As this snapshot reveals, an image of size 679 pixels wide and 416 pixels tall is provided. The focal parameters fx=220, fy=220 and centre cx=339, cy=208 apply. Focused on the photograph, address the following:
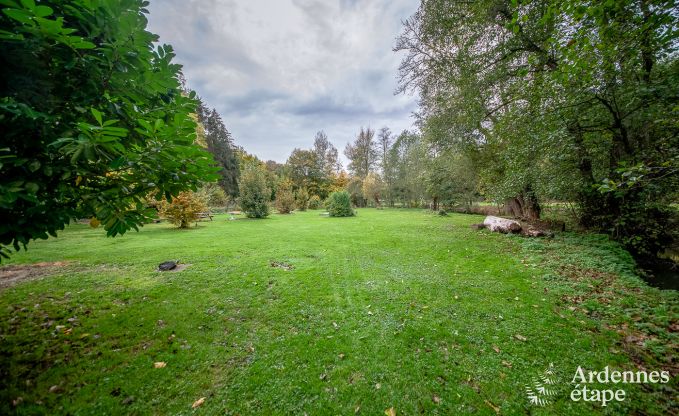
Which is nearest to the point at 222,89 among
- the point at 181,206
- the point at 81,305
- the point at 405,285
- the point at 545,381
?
the point at 181,206

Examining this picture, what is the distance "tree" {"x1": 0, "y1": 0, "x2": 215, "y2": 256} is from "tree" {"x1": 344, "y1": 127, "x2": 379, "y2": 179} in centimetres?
3596

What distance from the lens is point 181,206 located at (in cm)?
1301

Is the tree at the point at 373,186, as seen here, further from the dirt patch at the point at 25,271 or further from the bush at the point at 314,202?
the dirt patch at the point at 25,271

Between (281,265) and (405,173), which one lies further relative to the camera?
(405,173)

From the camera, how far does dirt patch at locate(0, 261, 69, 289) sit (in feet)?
16.2

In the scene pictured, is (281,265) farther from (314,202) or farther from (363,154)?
(363,154)

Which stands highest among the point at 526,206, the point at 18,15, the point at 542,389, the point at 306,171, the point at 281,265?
the point at 306,171

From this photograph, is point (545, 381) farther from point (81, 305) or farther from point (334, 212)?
point (334, 212)

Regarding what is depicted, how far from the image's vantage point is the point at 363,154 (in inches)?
1516

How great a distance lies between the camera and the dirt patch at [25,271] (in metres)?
4.95

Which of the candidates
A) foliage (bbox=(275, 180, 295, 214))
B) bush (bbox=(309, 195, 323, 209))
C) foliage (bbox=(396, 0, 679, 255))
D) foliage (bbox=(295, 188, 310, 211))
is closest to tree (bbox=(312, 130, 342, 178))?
bush (bbox=(309, 195, 323, 209))

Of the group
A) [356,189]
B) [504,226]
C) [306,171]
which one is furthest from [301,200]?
[504,226]

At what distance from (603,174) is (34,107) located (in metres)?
11.8

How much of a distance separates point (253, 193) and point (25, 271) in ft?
44.3
